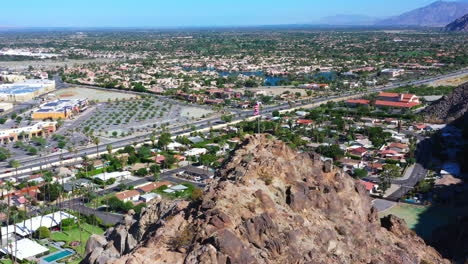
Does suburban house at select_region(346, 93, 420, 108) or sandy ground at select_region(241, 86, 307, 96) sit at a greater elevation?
suburban house at select_region(346, 93, 420, 108)

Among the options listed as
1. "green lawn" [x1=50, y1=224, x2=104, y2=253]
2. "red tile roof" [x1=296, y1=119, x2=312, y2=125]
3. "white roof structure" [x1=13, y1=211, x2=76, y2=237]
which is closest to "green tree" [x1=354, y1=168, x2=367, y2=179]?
"red tile roof" [x1=296, y1=119, x2=312, y2=125]

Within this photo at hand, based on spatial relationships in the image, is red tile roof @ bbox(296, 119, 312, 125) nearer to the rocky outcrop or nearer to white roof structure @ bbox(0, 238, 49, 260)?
the rocky outcrop

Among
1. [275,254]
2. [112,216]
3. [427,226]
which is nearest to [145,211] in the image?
[275,254]

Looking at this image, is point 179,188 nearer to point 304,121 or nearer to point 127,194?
point 127,194

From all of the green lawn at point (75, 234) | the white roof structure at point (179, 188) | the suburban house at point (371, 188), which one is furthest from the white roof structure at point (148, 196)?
the suburban house at point (371, 188)

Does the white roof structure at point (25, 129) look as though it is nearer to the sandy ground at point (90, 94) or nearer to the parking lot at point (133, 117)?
the parking lot at point (133, 117)

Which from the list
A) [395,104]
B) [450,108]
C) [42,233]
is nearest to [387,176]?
[42,233]

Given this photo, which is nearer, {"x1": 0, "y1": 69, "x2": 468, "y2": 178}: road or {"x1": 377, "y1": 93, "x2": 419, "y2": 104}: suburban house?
{"x1": 0, "y1": 69, "x2": 468, "y2": 178}: road
